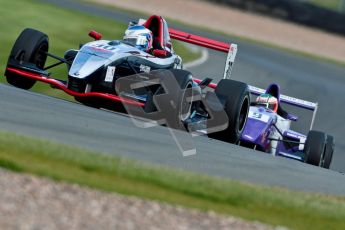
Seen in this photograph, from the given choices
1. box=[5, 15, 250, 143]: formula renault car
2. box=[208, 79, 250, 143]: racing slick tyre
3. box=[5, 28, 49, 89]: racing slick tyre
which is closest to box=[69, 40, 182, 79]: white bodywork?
box=[5, 15, 250, 143]: formula renault car

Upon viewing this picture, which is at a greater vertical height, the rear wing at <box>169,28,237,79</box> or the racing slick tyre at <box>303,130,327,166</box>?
the rear wing at <box>169,28,237,79</box>

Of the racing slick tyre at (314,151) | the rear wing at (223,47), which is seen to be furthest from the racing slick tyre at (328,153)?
the rear wing at (223,47)

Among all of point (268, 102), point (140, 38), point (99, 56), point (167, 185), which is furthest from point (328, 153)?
point (167, 185)

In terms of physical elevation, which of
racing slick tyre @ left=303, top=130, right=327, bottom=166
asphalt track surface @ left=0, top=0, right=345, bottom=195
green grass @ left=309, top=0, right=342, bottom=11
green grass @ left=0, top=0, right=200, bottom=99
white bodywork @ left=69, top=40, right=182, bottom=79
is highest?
white bodywork @ left=69, top=40, right=182, bottom=79

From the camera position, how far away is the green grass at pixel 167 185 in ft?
20.3

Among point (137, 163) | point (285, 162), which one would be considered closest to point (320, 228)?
point (137, 163)

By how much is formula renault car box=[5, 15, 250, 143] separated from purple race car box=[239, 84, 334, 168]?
998 millimetres

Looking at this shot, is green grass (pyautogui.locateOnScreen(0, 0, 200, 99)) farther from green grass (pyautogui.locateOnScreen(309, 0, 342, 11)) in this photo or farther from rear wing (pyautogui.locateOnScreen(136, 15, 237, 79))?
green grass (pyautogui.locateOnScreen(309, 0, 342, 11))

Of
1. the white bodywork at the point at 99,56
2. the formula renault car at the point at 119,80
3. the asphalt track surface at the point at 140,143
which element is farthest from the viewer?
the white bodywork at the point at 99,56

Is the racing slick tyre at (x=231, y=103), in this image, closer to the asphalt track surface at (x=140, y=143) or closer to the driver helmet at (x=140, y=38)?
the asphalt track surface at (x=140, y=143)

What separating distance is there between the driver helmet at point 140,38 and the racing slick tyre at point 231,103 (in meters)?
1.74

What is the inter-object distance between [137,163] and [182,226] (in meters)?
1.46

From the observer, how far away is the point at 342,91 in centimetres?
2231

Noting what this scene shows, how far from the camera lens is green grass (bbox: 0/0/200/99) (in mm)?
17750
